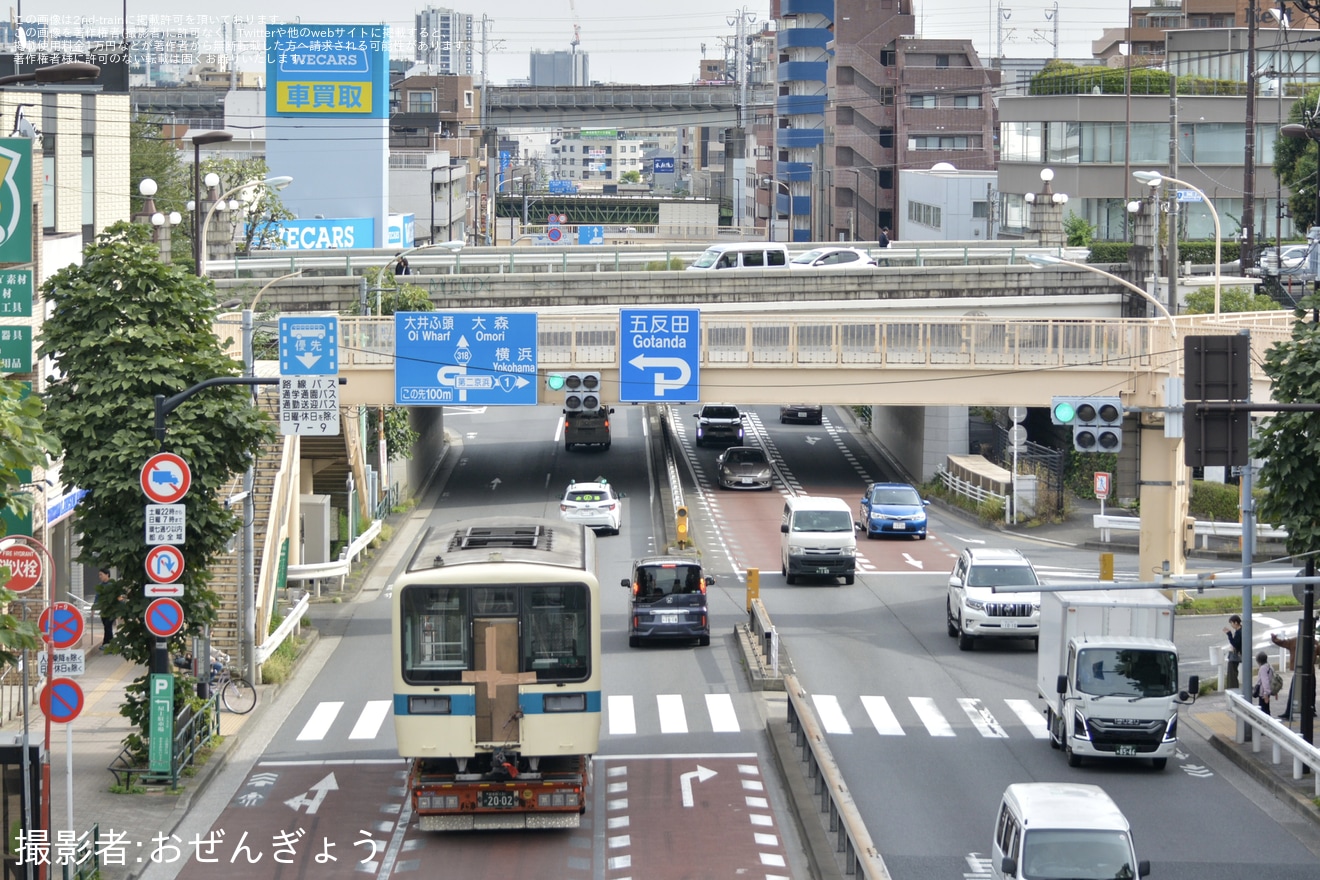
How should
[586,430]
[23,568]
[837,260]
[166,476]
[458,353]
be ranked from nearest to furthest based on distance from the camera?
[23,568]
[166,476]
[458,353]
[837,260]
[586,430]

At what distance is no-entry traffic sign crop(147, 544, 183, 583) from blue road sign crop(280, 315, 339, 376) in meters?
10.5

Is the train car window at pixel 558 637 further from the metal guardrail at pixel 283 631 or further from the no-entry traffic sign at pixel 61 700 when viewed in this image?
the metal guardrail at pixel 283 631

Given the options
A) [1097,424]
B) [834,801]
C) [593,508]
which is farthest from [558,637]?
[593,508]

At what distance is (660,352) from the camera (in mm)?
41094

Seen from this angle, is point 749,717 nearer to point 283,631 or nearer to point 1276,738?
point 1276,738

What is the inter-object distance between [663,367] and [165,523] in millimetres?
19555

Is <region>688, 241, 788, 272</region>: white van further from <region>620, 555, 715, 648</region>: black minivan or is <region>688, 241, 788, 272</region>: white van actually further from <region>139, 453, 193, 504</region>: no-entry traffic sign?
<region>139, 453, 193, 504</region>: no-entry traffic sign

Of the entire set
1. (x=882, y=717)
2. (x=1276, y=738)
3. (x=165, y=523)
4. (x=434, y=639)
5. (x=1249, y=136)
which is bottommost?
(x=882, y=717)

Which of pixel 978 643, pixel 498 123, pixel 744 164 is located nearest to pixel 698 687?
pixel 978 643

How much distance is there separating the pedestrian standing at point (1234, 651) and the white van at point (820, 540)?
12.8m

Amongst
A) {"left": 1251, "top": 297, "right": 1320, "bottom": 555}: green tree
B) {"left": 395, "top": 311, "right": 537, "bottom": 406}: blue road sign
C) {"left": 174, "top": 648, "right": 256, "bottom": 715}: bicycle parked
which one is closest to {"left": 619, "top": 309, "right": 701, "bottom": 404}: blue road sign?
{"left": 395, "top": 311, "right": 537, "bottom": 406}: blue road sign

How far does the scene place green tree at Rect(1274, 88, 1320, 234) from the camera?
6344 cm

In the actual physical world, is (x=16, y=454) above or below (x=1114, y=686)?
above

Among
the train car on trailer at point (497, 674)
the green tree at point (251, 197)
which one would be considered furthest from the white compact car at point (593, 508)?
the train car on trailer at point (497, 674)
